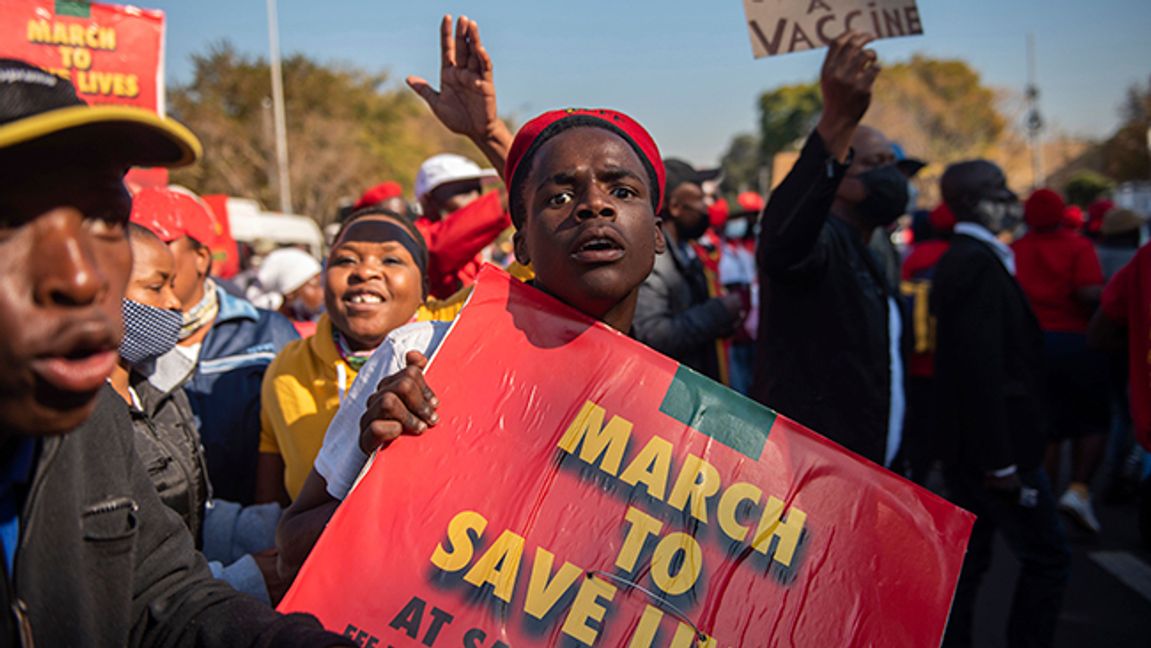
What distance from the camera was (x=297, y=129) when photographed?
37.2m

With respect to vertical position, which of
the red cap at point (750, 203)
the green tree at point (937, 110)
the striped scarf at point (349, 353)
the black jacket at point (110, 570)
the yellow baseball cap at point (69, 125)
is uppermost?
the green tree at point (937, 110)


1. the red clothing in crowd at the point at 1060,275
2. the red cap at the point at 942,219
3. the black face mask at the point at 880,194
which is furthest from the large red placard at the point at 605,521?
the red cap at the point at 942,219

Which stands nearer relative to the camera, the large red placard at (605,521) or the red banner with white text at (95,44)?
the large red placard at (605,521)

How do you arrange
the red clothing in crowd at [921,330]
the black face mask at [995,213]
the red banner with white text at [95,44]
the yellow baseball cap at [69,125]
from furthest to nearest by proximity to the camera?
the red clothing in crowd at [921,330] → the black face mask at [995,213] → the red banner with white text at [95,44] → the yellow baseball cap at [69,125]

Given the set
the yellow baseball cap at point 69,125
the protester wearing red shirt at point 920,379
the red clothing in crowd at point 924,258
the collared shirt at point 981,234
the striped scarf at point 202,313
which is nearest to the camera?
the yellow baseball cap at point 69,125

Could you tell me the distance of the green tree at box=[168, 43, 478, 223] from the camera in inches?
1284

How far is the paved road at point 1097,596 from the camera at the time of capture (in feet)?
14.3

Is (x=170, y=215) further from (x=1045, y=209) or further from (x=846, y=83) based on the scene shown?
(x=1045, y=209)

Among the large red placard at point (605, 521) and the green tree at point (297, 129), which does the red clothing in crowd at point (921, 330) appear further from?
the green tree at point (297, 129)

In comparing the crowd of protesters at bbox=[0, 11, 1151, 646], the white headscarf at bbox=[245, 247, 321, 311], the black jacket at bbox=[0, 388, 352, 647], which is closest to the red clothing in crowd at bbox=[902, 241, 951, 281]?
the crowd of protesters at bbox=[0, 11, 1151, 646]

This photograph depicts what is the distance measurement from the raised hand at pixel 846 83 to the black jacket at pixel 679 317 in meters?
1.21

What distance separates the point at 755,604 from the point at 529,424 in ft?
1.77

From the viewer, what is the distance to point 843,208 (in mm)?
3582

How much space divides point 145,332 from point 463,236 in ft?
5.19
